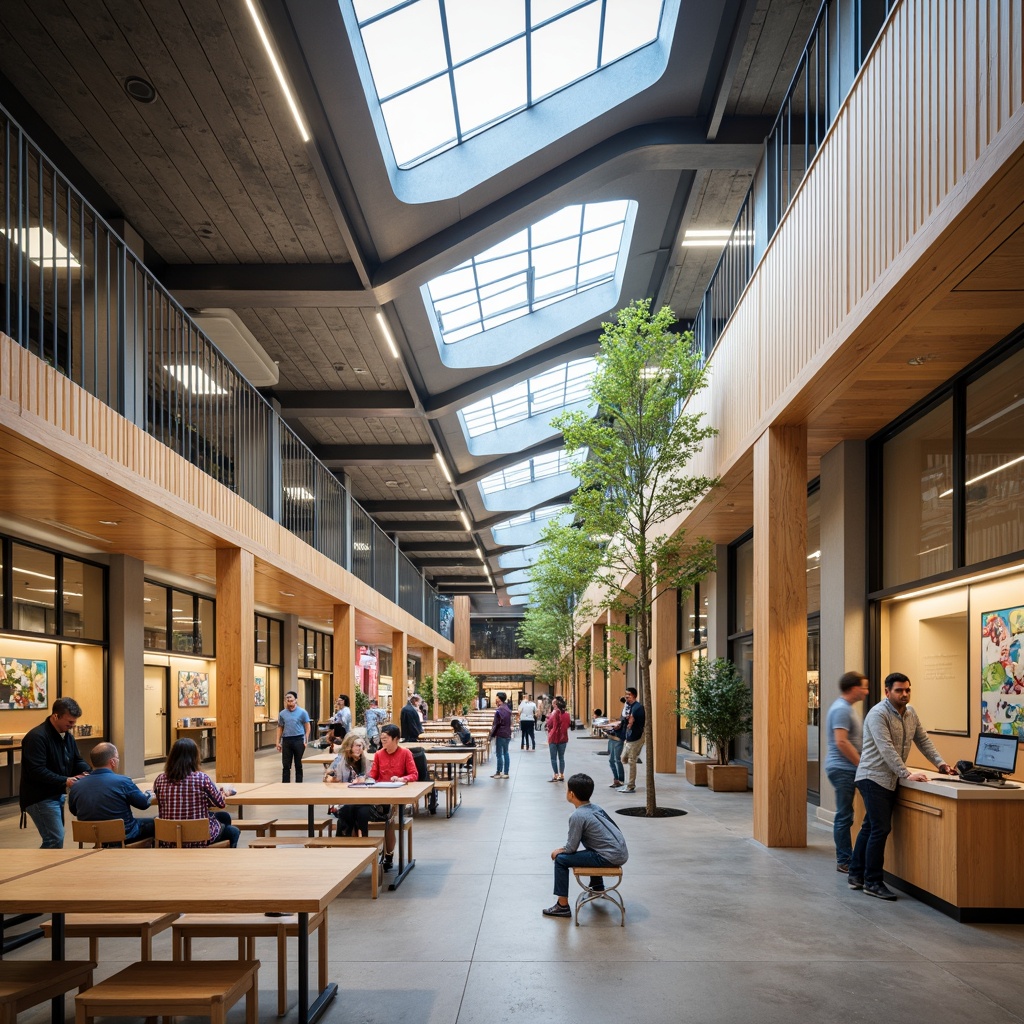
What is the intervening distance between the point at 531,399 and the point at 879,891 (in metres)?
17.7

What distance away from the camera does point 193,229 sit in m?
11.8

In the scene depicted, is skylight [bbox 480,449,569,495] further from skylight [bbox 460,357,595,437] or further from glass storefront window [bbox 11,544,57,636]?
glass storefront window [bbox 11,544,57,636]

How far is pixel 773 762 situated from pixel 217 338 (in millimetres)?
10108

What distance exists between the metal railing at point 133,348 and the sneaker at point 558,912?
5364 mm

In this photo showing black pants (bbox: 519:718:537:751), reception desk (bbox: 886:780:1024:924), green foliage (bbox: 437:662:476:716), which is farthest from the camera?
green foliage (bbox: 437:662:476:716)

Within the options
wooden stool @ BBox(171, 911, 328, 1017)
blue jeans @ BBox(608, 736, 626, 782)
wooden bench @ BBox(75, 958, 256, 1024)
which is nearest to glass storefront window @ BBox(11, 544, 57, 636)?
blue jeans @ BBox(608, 736, 626, 782)

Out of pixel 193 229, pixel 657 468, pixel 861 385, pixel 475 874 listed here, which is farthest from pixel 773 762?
pixel 193 229

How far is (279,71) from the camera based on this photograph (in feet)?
27.5

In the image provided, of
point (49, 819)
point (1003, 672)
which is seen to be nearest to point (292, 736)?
point (49, 819)

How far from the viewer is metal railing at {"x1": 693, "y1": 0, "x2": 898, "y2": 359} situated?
7.59m

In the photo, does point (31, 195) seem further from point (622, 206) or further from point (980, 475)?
point (980, 475)

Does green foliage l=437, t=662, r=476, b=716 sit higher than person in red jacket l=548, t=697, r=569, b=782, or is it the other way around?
person in red jacket l=548, t=697, r=569, b=782

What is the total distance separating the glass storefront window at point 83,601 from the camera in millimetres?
A: 14641

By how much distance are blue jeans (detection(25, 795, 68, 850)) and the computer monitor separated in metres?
6.93
